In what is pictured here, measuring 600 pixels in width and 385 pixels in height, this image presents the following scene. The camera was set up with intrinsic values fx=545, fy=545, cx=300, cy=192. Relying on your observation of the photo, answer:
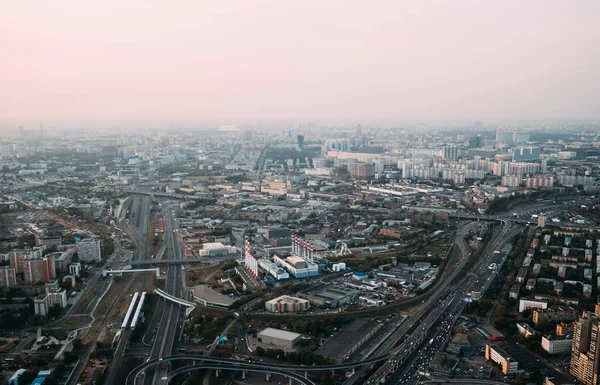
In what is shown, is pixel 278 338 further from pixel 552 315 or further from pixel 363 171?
pixel 363 171

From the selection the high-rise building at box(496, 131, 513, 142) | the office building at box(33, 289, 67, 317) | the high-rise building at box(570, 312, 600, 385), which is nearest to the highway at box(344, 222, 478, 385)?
the high-rise building at box(570, 312, 600, 385)

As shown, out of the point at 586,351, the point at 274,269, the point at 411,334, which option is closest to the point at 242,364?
the point at 411,334

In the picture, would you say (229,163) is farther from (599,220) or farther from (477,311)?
(477,311)

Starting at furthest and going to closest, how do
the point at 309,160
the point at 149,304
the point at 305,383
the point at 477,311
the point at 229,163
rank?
the point at 309,160 < the point at 229,163 < the point at 149,304 < the point at 477,311 < the point at 305,383

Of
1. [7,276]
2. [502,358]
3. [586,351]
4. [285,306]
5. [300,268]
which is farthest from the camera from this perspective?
[300,268]

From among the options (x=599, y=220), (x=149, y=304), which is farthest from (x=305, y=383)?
(x=599, y=220)

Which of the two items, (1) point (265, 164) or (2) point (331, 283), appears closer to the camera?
(2) point (331, 283)

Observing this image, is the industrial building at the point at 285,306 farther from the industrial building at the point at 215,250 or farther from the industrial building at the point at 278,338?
the industrial building at the point at 215,250
